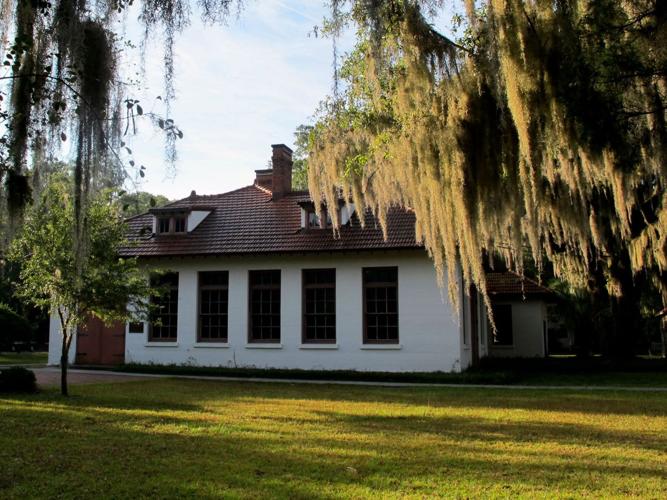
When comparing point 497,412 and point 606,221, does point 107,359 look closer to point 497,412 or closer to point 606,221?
point 497,412

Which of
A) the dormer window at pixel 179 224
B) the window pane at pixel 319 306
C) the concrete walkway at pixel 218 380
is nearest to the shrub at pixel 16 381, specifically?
the concrete walkway at pixel 218 380

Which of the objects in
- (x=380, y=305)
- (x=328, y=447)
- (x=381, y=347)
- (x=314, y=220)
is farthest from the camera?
(x=314, y=220)

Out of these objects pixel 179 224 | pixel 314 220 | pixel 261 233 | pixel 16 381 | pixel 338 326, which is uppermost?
pixel 179 224

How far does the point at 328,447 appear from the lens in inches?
296

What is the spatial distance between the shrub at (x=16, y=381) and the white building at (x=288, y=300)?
19.3 feet

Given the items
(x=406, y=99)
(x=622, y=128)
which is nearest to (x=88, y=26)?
(x=406, y=99)

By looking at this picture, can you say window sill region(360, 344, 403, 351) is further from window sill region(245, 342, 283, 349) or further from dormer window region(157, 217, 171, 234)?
dormer window region(157, 217, 171, 234)

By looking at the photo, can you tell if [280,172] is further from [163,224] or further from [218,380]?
[218,380]

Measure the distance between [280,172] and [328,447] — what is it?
15.9 meters

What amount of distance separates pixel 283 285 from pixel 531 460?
13.0 m

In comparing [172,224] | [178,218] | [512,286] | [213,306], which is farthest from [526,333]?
[172,224]

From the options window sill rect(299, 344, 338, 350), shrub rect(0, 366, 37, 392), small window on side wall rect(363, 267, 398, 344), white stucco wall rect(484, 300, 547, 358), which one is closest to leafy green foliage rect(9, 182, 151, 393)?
shrub rect(0, 366, 37, 392)

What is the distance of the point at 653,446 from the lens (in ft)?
25.4

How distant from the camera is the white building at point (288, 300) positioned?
1811 centimetres
